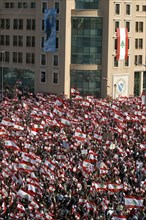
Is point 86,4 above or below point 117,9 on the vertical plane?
above

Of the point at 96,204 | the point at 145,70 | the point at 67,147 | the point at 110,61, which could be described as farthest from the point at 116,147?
the point at 145,70

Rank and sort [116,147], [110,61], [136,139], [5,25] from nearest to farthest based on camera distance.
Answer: [116,147] → [136,139] → [110,61] → [5,25]

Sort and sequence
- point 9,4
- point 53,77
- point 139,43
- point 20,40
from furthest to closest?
point 9,4, point 139,43, point 20,40, point 53,77

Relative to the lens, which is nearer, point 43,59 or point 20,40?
point 43,59

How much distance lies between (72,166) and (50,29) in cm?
4308

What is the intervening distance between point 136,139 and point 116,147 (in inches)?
154

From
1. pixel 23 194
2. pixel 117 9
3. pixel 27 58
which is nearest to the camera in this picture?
pixel 23 194

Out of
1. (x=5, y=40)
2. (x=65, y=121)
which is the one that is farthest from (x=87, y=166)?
(x=5, y=40)

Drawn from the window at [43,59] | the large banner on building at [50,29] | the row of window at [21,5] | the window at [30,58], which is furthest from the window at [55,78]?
the row of window at [21,5]

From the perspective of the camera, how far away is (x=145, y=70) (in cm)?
8912

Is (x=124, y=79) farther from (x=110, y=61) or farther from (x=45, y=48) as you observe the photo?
(x=45, y=48)

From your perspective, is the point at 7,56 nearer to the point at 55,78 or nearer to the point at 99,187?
the point at 55,78

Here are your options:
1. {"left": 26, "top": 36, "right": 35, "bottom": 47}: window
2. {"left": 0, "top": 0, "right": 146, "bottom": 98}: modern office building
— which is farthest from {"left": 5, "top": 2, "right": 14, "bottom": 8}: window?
{"left": 26, "top": 36, "right": 35, "bottom": 47}: window

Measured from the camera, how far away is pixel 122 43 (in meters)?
83.4
